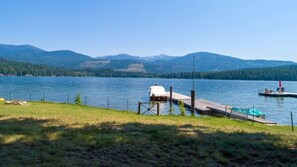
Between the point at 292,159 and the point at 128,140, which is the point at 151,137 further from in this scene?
→ the point at 292,159

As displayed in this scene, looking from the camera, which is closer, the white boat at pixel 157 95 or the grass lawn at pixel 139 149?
the grass lawn at pixel 139 149

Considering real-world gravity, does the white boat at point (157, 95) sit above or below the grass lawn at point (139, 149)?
below

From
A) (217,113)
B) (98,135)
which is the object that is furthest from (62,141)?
(217,113)

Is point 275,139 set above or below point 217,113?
above

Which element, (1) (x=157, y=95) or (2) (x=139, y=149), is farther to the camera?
(1) (x=157, y=95)

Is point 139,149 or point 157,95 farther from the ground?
point 139,149

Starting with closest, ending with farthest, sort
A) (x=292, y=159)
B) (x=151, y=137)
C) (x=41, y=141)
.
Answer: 1. (x=292, y=159)
2. (x=41, y=141)
3. (x=151, y=137)

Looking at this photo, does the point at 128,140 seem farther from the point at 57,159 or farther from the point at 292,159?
the point at 292,159

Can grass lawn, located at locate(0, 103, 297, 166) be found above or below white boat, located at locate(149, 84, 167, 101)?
above

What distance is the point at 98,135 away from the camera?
10117 mm

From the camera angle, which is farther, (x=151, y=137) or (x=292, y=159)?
(x=151, y=137)

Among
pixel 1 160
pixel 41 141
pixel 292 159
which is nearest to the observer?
pixel 1 160

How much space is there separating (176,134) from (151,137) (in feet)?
3.28

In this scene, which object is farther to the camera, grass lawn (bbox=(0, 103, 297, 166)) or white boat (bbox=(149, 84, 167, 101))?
white boat (bbox=(149, 84, 167, 101))
